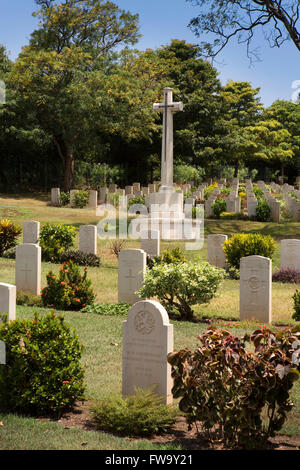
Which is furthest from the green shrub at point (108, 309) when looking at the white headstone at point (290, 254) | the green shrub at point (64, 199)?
the green shrub at point (64, 199)

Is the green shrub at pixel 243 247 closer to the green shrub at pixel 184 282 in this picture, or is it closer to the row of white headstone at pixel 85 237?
the row of white headstone at pixel 85 237

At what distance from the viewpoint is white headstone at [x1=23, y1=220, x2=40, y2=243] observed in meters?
17.4

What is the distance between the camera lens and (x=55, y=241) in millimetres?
17297

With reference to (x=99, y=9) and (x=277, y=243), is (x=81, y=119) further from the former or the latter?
(x=277, y=243)

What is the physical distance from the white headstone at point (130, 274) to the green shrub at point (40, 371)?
17.8 ft

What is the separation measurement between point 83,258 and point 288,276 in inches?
237

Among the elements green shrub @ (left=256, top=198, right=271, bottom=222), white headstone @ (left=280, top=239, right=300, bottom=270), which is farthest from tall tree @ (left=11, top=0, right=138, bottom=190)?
white headstone @ (left=280, top=239, right=300, bottom=270)

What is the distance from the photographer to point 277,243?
64.0 feet

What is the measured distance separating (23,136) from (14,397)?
29.0 metres

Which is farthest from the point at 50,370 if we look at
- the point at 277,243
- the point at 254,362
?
the point at 277,243

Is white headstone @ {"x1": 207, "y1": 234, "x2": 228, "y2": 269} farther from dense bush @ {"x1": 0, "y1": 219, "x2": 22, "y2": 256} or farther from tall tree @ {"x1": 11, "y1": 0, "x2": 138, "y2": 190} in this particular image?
tall tree @ {"x1": 11, "y1": 0, "x2": 138, "y2": 190}

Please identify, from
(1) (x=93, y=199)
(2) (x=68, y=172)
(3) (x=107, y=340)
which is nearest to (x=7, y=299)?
(3) (x=107, y=340)

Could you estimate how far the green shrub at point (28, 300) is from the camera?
1141 cm

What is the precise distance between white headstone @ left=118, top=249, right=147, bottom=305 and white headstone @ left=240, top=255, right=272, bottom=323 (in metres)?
2.17
